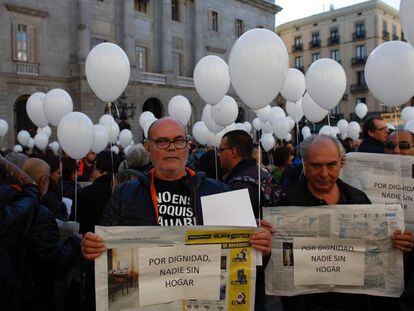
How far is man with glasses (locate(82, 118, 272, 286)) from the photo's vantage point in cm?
240

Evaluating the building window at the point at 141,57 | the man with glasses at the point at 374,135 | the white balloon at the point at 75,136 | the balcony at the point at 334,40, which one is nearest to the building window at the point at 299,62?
the balcony at the point at 334,40

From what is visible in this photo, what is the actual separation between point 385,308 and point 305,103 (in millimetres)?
6461

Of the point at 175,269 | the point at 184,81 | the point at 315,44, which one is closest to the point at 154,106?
the point at 184,81

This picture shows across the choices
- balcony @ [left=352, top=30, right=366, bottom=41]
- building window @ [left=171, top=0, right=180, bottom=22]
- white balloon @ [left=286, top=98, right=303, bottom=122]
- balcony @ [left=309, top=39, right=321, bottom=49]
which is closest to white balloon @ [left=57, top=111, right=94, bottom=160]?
white balloon @ [left=286, top=98, right=303, bottom=122]

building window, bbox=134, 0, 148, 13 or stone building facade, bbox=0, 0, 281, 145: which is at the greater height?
building window, bbox=134, 0, 148, 13

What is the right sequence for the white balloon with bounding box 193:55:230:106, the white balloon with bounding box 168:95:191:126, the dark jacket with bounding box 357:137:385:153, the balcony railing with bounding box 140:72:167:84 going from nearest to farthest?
the dark jacket with bounding box 357:137:385:153
the white balloon with bounding box 193:55:230:106
the white balloon with bounding box 168:95:191:126
the balcony railing with bounding box 140:72:167:84

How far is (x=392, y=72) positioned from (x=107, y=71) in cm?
378

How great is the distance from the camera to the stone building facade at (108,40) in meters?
22.1

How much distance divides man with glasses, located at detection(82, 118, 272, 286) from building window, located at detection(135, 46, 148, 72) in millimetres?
25671

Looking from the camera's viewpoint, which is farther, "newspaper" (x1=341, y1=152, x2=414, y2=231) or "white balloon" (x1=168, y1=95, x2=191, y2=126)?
"white balloon" (x1=168, y1=95, x2=191, y2=126)

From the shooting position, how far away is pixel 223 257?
225cm

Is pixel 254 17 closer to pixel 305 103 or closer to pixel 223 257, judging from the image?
pixel 305 103

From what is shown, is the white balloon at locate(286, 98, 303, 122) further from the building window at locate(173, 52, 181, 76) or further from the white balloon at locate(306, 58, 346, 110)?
the building window at locate(173, 52, 181, 76)

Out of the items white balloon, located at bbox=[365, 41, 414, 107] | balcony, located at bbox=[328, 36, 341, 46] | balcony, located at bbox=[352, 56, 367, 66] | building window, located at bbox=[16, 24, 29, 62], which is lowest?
white balloon, located at bbox=[365, 41, 414, 107]
